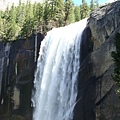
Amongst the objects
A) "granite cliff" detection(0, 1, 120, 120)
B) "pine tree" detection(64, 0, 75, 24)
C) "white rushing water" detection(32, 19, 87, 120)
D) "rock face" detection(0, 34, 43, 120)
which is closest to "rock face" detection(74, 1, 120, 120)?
"granite cliff" detection(0, 1, 120, 120)

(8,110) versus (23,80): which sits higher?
(23,80)

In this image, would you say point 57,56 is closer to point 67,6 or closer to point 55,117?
point 55,117

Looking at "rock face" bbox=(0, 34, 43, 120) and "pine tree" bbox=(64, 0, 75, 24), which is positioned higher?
"pine tree" bbox=(64, 0, 75, 24)

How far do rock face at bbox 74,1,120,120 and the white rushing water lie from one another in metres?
1.34

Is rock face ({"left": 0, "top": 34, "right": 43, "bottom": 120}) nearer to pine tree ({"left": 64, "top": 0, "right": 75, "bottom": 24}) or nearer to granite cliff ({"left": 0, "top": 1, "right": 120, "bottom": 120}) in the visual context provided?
granite cliff ({"left": 0, "top": 1, "right": 120, "bottom": 120})

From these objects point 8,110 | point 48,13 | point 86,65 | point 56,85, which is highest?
point 48,13

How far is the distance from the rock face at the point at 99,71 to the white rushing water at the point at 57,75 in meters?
1.34

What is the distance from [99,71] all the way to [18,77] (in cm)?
1582

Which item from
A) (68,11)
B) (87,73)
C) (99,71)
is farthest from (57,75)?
(68,11)

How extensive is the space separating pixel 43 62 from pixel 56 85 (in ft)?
17.7

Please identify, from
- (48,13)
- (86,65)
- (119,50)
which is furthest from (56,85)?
(48,13)

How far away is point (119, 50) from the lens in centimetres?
1683

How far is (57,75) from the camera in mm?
34531

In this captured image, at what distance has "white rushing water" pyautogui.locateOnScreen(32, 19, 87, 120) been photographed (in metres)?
31.8
